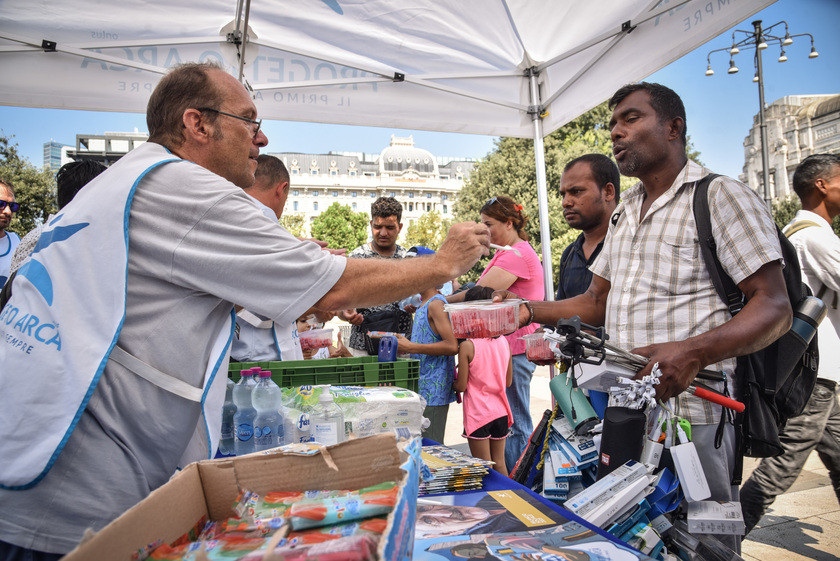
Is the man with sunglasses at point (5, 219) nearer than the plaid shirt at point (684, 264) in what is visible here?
No

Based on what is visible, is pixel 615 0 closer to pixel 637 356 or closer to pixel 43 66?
pixel 637 356

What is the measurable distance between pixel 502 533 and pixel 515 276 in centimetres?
256

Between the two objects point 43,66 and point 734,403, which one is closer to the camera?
point 734,403

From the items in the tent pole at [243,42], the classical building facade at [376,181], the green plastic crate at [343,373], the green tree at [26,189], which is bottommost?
the green plastic crate at [343,373]

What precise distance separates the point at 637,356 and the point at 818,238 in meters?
2.54

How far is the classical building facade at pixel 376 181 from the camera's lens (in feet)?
321

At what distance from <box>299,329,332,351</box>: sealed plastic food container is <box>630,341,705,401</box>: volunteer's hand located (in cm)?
238

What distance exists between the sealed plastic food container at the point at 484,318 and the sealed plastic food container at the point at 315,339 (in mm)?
1571

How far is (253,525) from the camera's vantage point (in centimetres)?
101

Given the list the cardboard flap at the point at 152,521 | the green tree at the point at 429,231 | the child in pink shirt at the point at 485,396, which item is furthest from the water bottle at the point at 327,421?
the green tree at the point at 429,231

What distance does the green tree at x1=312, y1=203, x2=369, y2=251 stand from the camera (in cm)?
6088

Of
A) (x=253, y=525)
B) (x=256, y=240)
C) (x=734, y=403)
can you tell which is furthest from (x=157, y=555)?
(x=734, y=403)

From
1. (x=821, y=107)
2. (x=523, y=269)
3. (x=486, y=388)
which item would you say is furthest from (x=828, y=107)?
(x=486, y=388)

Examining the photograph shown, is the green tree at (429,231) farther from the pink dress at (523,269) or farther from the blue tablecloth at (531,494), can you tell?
the blue tablecloth at (531,494)
